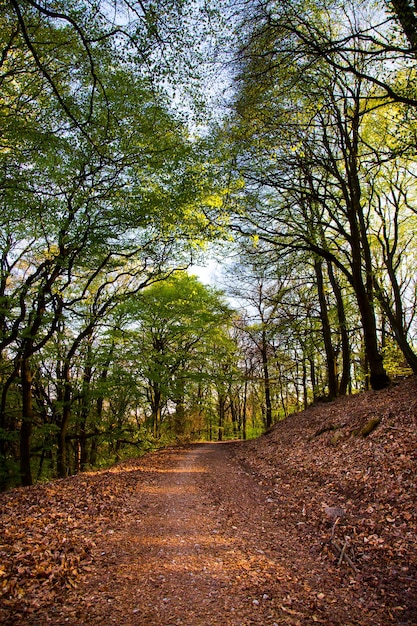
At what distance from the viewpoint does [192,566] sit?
3908mm

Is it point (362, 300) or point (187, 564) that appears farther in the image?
point (362, 300)

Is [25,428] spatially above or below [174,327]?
below

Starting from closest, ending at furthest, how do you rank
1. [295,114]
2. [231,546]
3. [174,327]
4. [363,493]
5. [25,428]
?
[231,546]
[363,493]
[295,114]
[25,428]
[174,327]

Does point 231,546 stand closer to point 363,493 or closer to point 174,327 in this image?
point 363,493

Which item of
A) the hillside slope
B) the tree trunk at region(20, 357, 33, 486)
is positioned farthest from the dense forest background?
the hillside slope

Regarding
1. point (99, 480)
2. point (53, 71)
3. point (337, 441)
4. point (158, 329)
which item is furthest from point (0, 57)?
point (158, 329)

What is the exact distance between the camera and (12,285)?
14672 mm

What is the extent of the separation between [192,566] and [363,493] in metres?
2.97

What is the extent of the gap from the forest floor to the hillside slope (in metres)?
0.02

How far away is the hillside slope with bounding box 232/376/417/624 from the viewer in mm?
3592

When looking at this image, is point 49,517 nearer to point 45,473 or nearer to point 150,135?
A: point 150,135

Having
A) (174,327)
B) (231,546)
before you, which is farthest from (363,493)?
(174,327)

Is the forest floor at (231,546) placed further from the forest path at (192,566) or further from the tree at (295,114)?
the tree at (295,114)

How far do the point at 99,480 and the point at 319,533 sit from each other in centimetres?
501
